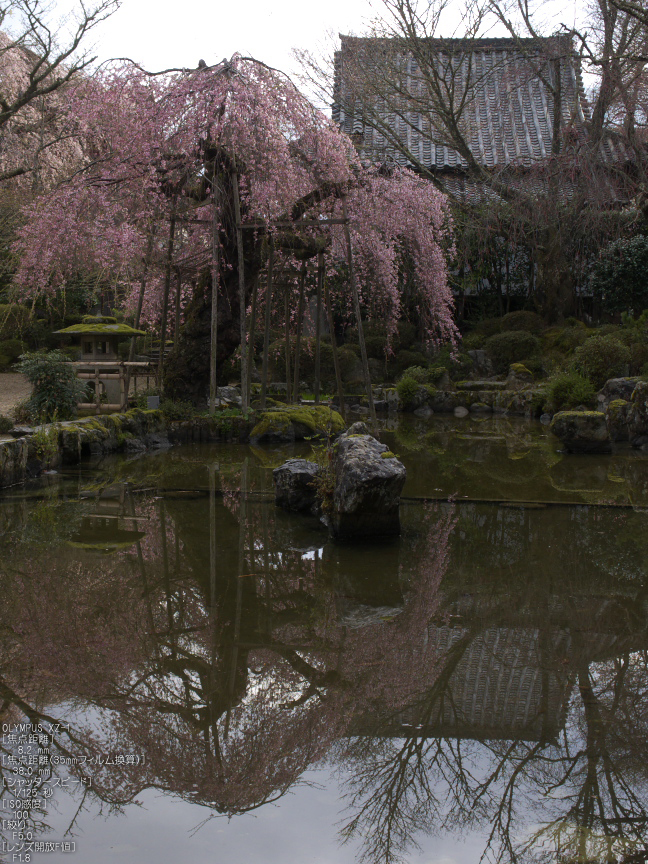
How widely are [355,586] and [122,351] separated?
13.9 meters

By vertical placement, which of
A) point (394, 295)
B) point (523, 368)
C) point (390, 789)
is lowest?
point (390, 789)

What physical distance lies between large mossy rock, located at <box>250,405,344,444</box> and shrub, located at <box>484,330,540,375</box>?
7.90 metres

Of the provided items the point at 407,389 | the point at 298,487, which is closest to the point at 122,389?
the point at 298,487

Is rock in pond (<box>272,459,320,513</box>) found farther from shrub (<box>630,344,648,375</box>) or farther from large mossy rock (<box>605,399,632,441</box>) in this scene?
shrub (<box>630,344,648,375</box>)

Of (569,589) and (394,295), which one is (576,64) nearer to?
(394,295)

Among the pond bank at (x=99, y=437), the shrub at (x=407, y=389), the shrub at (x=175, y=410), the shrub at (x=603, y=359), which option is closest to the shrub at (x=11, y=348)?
the shrub at (x=175, y=410)

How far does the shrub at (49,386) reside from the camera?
363 inches

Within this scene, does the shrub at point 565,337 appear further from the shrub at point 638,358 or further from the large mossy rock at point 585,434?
the large mossy rock at point 585,434

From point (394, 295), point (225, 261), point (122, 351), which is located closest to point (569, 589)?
point (225, 261)

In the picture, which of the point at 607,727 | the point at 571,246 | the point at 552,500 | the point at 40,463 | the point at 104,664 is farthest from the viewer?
the point at 571,246

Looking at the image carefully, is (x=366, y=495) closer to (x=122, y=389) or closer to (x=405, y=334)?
(x=122, y=389)

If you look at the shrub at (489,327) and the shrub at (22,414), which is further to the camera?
the shrub at (489,327)

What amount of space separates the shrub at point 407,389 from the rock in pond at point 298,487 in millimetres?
10735

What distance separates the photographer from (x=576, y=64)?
50.1ft
